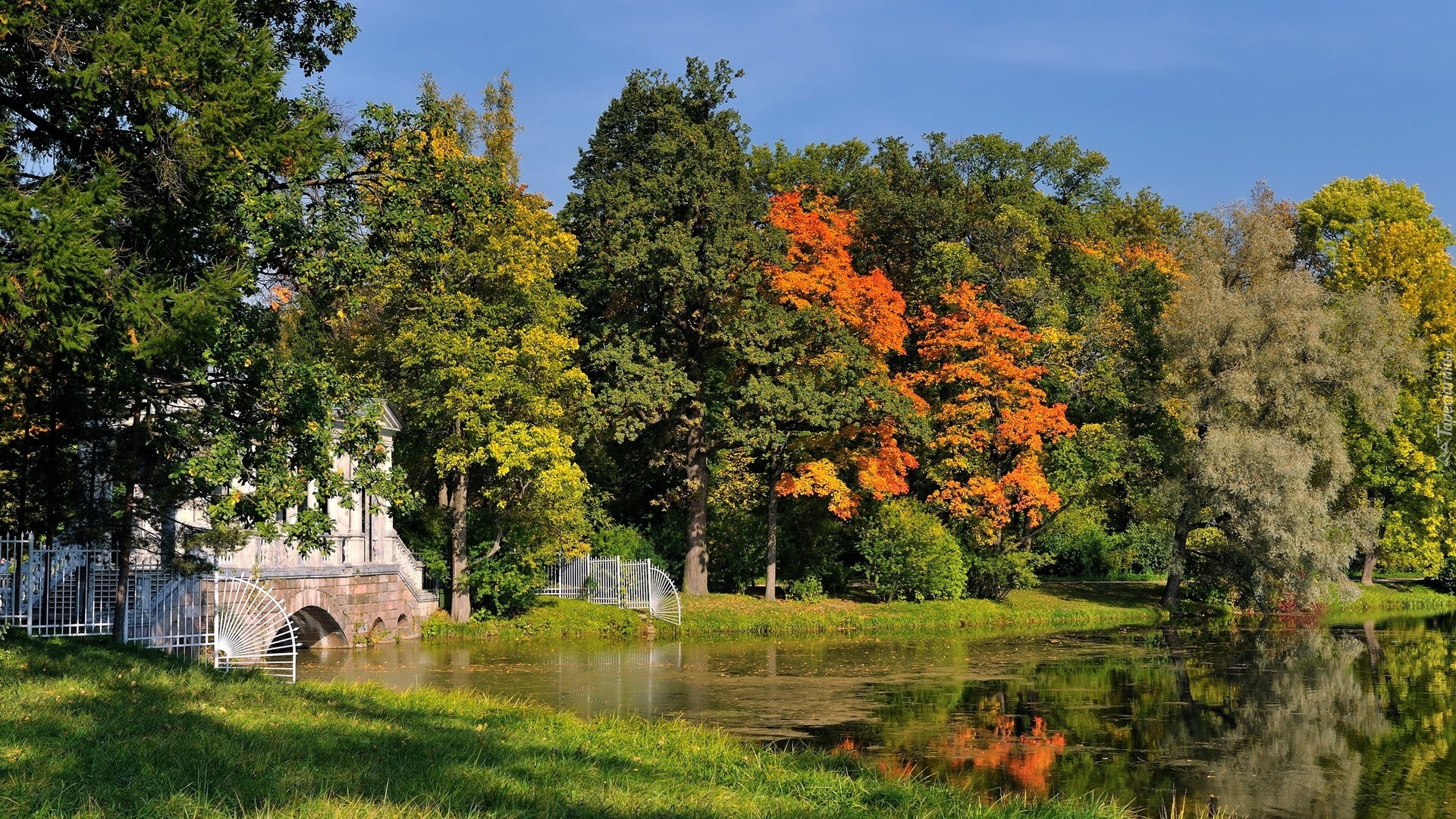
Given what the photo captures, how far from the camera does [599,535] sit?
1187 inches

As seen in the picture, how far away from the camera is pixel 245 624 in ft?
63.0

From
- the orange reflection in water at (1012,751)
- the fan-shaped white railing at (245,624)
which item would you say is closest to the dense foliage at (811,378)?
the fan-shaped white railing at (245,624)

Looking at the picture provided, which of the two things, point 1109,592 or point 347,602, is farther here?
point 1109,592

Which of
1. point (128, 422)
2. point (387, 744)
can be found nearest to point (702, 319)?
point (128, 422)

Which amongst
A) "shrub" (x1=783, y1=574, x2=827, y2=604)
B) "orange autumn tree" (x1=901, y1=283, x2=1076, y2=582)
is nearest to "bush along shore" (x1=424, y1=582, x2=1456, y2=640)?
"shrub" (x1=783, y1=574, x2=827, y2=604)

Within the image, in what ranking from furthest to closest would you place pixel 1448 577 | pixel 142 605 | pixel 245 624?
1. pixel 1448 577
2. pixel 245 624
3. pixel 142 605

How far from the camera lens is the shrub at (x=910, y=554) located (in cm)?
3181

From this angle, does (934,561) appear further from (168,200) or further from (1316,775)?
(168,200)

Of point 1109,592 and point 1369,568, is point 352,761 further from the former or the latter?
point 1369,568

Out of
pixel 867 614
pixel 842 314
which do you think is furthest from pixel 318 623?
pixel 842 314

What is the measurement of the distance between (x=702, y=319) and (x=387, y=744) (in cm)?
2245

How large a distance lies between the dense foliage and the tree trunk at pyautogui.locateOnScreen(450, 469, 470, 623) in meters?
0.08

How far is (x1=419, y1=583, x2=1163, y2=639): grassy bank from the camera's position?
90.0 ft

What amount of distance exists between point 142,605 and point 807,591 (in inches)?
712
